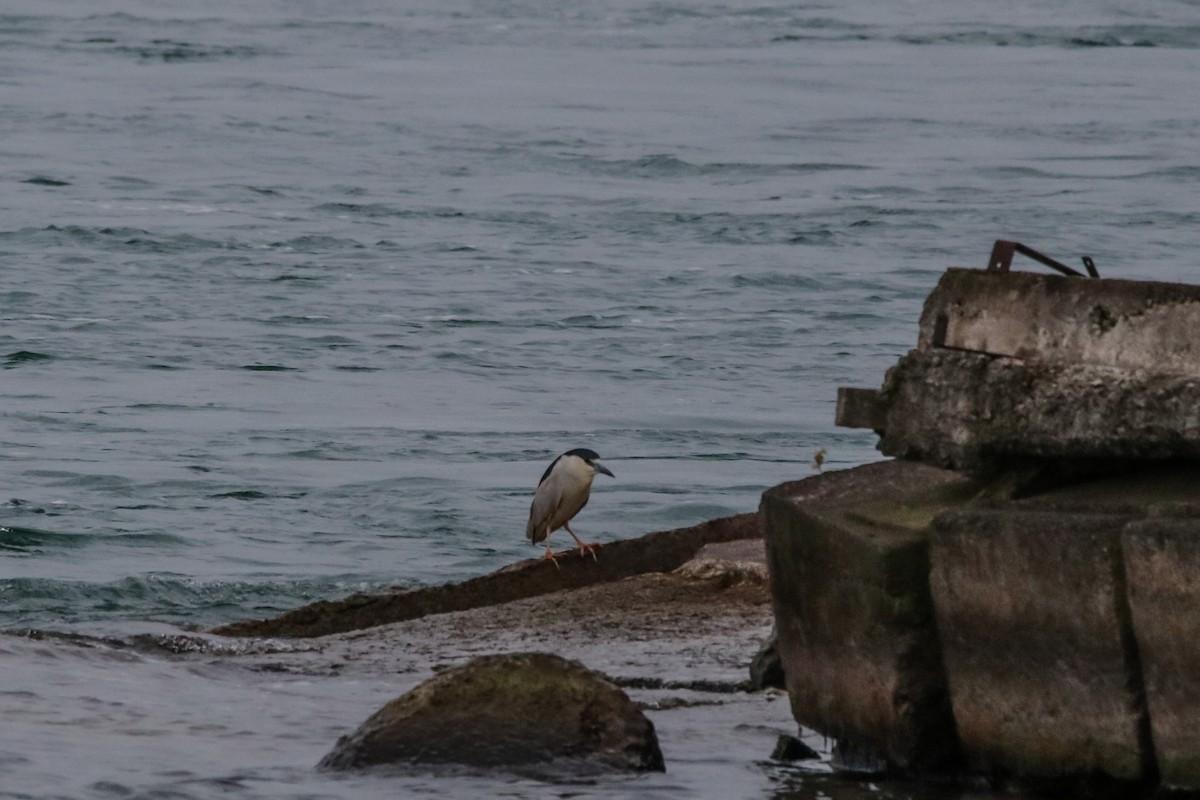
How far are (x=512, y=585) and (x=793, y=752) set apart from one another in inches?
145

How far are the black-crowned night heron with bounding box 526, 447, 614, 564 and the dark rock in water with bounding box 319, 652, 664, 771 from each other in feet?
16.2

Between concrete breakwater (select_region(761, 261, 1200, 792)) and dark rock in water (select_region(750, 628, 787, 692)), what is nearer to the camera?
concrete breakwater (select_region(761, 261, 1200, 792))

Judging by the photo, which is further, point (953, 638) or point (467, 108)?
point (467, 108)

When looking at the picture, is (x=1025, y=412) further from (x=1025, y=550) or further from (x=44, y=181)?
(x=44, y=181)

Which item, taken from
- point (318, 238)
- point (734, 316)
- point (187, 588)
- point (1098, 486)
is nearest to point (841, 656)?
point (1098, 486)

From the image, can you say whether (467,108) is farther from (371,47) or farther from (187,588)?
(187,588)

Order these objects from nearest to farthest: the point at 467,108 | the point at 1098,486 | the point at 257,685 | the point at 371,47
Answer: the point at 1098,486, the point at 257,685, the point at 467,108, the point at 371,47

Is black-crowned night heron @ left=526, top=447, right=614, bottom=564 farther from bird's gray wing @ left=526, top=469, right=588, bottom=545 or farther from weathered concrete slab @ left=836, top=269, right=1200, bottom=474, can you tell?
weathered concrete slab @ left=836, top=269, right=1200, bottom=474

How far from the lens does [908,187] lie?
115ft

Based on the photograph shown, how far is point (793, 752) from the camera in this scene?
8055mm

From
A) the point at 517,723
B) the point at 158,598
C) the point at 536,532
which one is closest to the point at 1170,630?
the point at 517,723

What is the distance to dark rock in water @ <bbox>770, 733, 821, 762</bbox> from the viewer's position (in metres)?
8.05

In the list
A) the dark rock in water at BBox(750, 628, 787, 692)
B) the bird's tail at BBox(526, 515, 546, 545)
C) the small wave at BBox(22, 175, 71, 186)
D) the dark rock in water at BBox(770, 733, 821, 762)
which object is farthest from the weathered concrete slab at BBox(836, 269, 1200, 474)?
the small wave at BBox(22, 175, 71, 186)

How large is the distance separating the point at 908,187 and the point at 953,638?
2843cm
